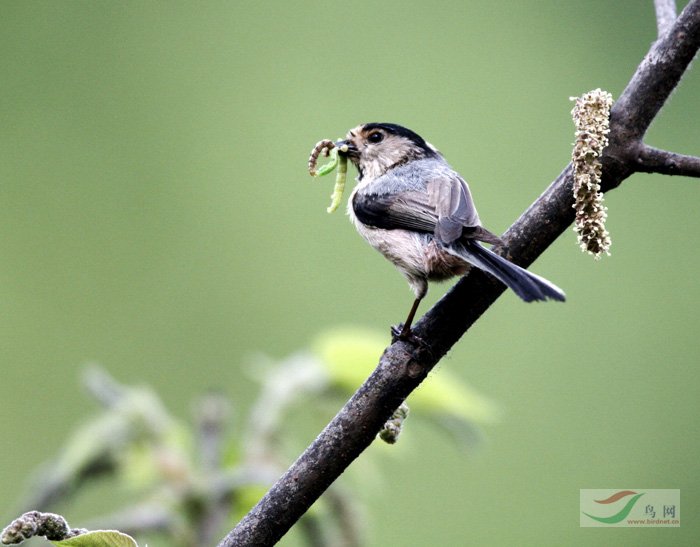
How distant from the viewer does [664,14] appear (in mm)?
1008

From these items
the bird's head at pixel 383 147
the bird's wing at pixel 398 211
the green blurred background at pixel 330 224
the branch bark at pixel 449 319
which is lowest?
the branch bark at pixel 449 319

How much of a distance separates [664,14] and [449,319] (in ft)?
1.35

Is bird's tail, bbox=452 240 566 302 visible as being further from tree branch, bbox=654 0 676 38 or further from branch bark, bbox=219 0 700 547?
tree branch, bbox=654 0 676 38

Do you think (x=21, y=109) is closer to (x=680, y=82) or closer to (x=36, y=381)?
(x=36, y=381)

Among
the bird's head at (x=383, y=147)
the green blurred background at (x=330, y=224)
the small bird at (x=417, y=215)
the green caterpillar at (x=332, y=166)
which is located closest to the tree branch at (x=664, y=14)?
the small bird at (x=417, y=215)

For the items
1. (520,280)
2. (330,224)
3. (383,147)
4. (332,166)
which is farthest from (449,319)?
(330,224)

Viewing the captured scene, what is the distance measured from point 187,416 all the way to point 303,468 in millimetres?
3058

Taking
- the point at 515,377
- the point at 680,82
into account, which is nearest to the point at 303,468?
the point at 680,82

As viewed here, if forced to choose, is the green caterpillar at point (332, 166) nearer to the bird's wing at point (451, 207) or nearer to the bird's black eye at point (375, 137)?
the bird's wing at point (451, 207)

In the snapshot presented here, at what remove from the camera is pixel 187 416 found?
381 cm

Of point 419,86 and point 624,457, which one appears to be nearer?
point 624,457

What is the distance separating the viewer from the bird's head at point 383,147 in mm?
1693

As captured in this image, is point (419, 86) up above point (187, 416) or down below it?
above

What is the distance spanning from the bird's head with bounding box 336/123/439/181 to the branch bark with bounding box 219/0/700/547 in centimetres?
78
